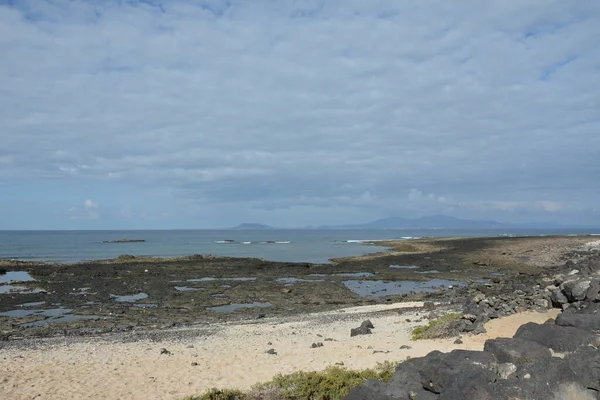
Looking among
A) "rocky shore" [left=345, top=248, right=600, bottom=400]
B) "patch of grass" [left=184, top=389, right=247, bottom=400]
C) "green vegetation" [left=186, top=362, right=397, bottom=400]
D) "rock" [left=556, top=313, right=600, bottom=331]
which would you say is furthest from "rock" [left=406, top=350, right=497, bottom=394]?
"patch of grass" [left=184, top=389, right=247, bottom=400]

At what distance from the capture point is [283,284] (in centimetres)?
3738

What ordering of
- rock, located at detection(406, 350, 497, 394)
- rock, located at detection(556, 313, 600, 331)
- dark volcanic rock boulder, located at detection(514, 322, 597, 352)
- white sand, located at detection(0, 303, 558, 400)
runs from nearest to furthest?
rock, located at detection(406, 350, 497, 394) → dark volcanic rock boulder, located at detection(514, 322, 597, 352) → rock, located at detection(556, 313, 600, 331) → white sand, located at detection(0, 303, 558, 400)

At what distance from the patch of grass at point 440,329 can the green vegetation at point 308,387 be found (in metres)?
4.70

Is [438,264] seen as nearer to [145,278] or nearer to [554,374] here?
[145,278]

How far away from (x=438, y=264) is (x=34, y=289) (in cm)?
4067

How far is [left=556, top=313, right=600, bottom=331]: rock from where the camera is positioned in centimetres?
949

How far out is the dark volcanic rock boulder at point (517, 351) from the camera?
796 cm

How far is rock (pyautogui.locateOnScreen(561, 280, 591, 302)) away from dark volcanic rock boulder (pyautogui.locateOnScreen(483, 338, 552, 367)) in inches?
306

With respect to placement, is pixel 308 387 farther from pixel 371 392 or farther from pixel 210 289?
pixel 210 289

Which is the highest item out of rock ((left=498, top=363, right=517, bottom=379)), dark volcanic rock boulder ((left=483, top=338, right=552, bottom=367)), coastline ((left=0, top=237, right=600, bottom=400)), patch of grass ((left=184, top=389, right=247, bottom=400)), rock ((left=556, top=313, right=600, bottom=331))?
rock ((left=556, top=313, right=600, bottom=331))

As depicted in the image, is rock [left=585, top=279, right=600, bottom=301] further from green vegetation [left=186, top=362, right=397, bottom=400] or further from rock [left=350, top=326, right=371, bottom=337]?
green vegetation [left=186, top=362, right=397, bottom=400]

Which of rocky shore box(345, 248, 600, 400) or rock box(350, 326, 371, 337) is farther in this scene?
rock box(350, 326, 371, 337)

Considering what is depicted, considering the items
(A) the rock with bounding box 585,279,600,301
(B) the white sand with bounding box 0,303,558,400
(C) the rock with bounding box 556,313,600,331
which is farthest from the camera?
(A) the rock with bounding box 585,279,600,301

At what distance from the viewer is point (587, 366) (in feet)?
22.6
